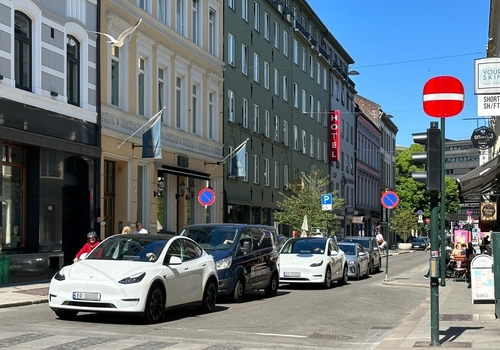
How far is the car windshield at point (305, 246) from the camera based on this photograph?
79.9 ft

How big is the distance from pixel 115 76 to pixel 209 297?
1433 centimetres

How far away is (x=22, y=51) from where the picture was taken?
2252 cm

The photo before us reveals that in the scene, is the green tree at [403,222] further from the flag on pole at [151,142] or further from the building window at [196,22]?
the flag on pole at [151,142]

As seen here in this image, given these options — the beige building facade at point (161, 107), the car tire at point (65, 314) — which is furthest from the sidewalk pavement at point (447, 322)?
the beige building facade at point (161, 107)

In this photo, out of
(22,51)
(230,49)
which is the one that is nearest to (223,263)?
(22,51)

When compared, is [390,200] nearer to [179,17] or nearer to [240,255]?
[179,17]

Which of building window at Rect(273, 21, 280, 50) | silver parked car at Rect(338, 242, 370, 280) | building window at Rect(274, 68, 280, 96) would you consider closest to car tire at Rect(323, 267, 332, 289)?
silver parked car at Rect(338, 242, 370, 280)

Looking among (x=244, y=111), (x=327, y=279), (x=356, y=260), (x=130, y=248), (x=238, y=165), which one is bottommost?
(x=327, y=279)

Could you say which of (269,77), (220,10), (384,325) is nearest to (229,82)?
(220,10)

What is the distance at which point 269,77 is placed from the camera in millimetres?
48938

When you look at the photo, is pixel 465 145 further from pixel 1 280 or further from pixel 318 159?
pixel 1 280

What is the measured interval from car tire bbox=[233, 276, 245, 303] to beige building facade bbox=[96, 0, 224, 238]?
9.23m

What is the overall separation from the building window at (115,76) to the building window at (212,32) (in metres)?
10.3

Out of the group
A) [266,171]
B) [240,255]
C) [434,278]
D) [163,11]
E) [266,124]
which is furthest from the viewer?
[266,124]
